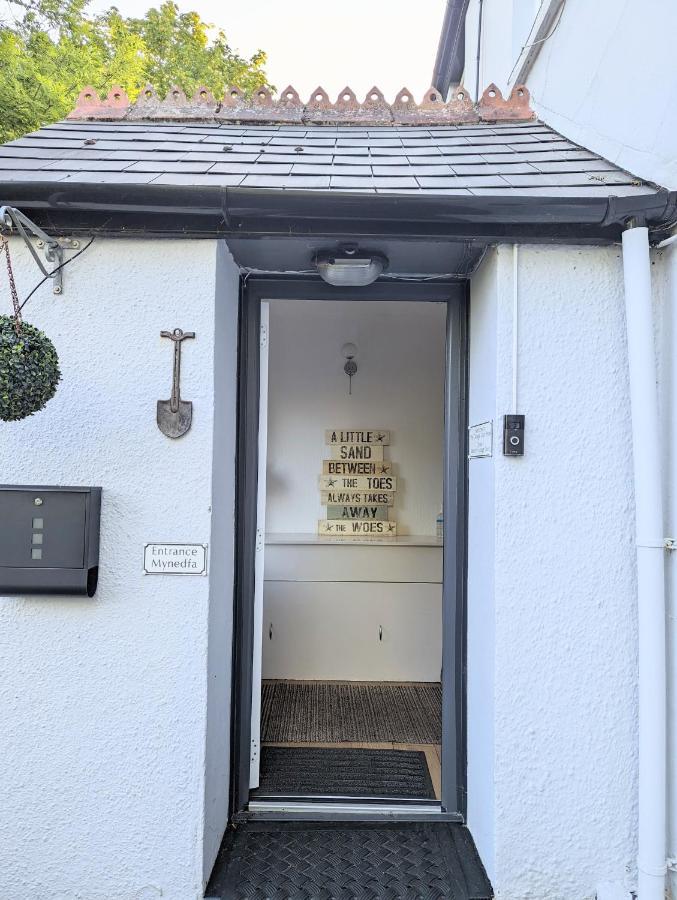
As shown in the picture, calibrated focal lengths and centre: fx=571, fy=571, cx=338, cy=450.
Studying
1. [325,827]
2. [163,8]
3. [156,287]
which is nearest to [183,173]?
[156,287]

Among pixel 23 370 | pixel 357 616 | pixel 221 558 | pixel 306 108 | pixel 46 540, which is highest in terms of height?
pixel 306 108

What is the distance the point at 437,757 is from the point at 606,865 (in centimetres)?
142

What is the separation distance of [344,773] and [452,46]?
8276 millimetres

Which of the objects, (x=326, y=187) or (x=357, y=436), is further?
(x=357, y=436)

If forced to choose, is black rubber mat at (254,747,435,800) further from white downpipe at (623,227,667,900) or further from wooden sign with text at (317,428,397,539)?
wooden sign with text at (317,428,397,539)

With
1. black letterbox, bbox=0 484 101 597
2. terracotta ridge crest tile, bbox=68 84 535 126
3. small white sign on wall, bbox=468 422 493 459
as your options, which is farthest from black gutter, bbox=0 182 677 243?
terracotta ridge crest tile, bbox=68 84 535 126

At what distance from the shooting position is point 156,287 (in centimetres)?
270

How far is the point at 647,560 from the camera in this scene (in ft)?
8.25

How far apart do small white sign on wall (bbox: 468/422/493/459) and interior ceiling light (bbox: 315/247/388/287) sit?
37.5 inches

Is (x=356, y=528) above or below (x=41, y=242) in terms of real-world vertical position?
below

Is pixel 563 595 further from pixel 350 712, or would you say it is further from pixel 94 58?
pixel 94 58

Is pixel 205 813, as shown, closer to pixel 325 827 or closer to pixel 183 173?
pixel 325 827

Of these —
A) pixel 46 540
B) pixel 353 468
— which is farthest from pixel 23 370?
pixel 353 468

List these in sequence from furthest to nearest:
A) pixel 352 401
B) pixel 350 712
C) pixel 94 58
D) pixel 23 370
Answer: pixel 94 58 < pixel 352 401 < pixel 350 712 < pixel 23 370
